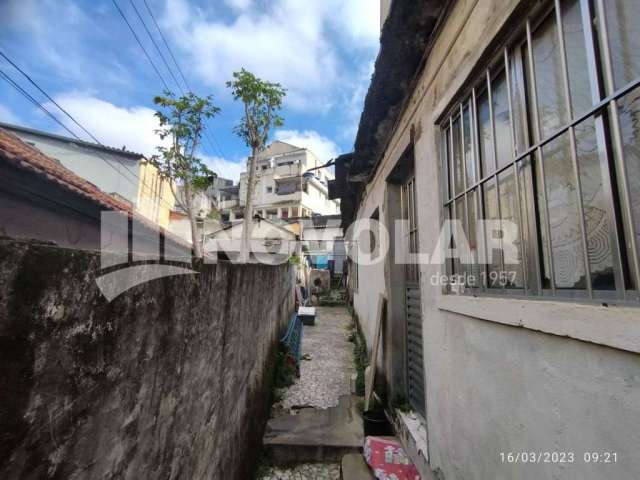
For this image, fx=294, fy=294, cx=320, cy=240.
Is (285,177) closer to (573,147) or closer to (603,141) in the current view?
(573,147)

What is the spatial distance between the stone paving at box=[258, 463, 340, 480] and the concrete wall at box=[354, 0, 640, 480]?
1.11m

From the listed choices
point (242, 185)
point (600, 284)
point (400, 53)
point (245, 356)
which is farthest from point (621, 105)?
point (242, 185)

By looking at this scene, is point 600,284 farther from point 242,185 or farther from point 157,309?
point 242,185

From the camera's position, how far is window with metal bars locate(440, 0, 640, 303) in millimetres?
955

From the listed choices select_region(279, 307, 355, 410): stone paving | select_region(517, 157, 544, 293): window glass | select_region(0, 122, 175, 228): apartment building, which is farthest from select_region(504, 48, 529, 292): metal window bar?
select_region(0, 122, 175, 228): apartment building

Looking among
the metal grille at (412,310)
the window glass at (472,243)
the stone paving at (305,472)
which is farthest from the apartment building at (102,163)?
the window glass at (472,243)

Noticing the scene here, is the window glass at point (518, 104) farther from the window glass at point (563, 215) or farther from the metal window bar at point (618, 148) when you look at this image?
the metal window bar at point (618, 148)

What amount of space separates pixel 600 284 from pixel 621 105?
61 centimetres

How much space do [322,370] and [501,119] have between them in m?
5.38

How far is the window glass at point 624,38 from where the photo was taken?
0.93m

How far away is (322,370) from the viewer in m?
5.80

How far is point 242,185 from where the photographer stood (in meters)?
33.4

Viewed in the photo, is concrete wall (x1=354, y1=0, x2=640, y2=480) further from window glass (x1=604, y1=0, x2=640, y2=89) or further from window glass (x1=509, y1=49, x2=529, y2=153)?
window glass (x1=604, y1=0, x2=640, y2=89)

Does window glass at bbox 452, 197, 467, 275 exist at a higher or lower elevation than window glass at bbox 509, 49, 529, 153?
lower
